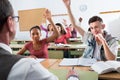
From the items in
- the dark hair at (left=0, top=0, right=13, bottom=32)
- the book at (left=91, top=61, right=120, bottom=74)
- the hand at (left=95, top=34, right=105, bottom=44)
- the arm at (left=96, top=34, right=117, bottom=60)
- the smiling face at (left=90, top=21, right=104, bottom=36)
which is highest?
the dark hair at (left=0, top=0, right=13, bottom=32)

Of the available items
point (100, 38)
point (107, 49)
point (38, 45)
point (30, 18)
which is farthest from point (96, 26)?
point (30, 18)

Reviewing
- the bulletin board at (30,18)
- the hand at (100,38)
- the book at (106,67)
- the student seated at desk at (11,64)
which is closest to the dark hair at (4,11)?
the student seated at desk at (11,64)

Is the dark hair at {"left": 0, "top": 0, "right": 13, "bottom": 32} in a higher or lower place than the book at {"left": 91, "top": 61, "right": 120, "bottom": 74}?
higher

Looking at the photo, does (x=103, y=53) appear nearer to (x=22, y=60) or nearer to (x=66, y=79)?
(x=66, y=79)

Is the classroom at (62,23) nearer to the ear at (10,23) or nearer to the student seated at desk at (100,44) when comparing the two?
the student seated at desk at (100,44)

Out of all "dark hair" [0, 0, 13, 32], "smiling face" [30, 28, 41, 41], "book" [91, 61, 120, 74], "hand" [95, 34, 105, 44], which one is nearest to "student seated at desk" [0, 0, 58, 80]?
"dark hair" [0, 0, 13, 32]

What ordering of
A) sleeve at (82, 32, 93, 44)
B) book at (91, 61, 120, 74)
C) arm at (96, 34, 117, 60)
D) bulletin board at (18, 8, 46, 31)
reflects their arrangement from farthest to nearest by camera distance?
bulletin board at (18, 8, 46, 31) < sleeve at (82, 32, 93, 44) < arm at (96, 34, 117, 60) < book at (91, 61, 120, 74)

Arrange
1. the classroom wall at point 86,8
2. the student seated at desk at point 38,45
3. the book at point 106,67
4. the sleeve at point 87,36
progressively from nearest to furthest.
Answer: the book at point 106,67 < the sleeve at point 87,36 < the student seated at desk at point 38,45 < the classroom wall at point 86,8

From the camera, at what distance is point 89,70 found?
1.65 metres

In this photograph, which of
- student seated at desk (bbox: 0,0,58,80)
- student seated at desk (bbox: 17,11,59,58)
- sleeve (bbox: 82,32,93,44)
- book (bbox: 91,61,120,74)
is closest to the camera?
student seated at desk (bbox: 0,0,58,80)

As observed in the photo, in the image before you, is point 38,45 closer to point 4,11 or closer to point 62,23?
point 4,11

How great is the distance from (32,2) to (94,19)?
5153 millimetres

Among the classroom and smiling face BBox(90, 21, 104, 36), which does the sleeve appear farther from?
smiling face BBox(90, 21, 104, 36)

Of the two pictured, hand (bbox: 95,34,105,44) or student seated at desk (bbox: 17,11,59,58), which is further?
student seated at desk (bbox: 17,11,59,58)
